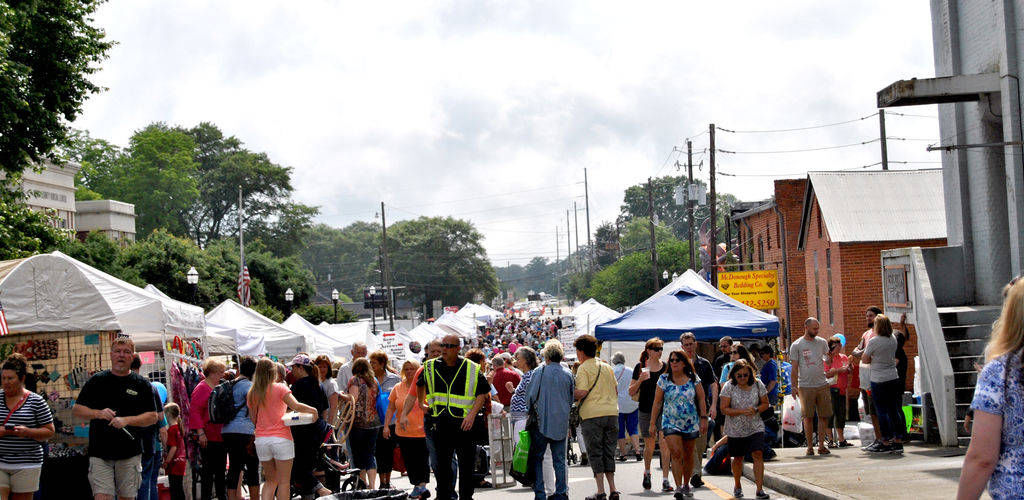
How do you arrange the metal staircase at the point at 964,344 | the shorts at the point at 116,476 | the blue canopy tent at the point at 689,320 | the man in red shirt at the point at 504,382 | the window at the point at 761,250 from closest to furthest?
the shorts at the point at 116,476
the metal staircase at the point at 964,344
the man in red shirt at the point at 504,382
the blue canopy tent at the point at 689,320
the window at the point at 761,250

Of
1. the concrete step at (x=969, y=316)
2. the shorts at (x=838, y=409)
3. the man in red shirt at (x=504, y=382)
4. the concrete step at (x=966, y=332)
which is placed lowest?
the shorts at (x=838, y=409)

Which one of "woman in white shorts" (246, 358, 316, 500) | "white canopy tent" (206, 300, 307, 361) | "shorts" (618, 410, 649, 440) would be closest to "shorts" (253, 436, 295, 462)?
"woman in white shorts" (246, 358, 316, 500)

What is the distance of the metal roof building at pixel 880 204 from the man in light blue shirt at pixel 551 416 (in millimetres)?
26768

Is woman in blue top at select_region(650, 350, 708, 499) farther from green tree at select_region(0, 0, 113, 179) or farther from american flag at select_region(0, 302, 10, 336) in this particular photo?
green tree at select_region(0, 0, 113, 179)

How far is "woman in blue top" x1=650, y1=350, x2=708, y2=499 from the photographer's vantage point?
1154 centimetres

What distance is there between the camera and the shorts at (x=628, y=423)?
17.2m

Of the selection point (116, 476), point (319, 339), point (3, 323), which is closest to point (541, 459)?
point (116, 476)

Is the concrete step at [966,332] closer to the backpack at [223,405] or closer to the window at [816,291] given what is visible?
the backpack at [223,405]

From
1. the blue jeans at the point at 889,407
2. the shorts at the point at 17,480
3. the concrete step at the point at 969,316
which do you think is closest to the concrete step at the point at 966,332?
the concrete step at the point at 969,316

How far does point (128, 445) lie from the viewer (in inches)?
373

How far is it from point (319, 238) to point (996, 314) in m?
147

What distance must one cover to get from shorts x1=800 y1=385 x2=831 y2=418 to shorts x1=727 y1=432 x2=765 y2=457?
10.1 feet

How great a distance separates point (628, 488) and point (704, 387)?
1.78m

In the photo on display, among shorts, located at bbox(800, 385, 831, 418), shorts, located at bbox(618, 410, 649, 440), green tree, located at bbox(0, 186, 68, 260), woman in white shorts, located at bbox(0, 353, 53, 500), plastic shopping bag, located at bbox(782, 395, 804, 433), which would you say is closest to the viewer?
woman in white shorts, located at bbox(0, 353, 53, 500)
